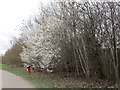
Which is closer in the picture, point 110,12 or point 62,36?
point 110,12

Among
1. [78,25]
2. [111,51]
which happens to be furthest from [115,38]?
[78,25]

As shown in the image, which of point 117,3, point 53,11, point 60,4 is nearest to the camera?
point 117,3

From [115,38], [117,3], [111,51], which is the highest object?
[117,3]

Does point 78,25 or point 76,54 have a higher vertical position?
point 78,25

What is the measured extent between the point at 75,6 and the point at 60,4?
197cm

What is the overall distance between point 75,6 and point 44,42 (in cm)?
534

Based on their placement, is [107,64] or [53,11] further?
[53,11]

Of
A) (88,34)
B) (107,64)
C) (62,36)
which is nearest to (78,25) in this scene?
(88,34)

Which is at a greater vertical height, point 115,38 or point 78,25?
point 78,25

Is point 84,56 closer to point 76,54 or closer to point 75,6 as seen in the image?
point 76,54

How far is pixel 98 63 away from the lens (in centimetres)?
1628

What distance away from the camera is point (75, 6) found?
15.5 m

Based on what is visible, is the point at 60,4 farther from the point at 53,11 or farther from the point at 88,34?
the point at 88,34

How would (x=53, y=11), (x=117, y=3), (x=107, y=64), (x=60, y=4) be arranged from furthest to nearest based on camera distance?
1. (x=53, y=11)
2. (x=60, y=4)
3. (x=107, y=64)
4. (x=117, y=3)
